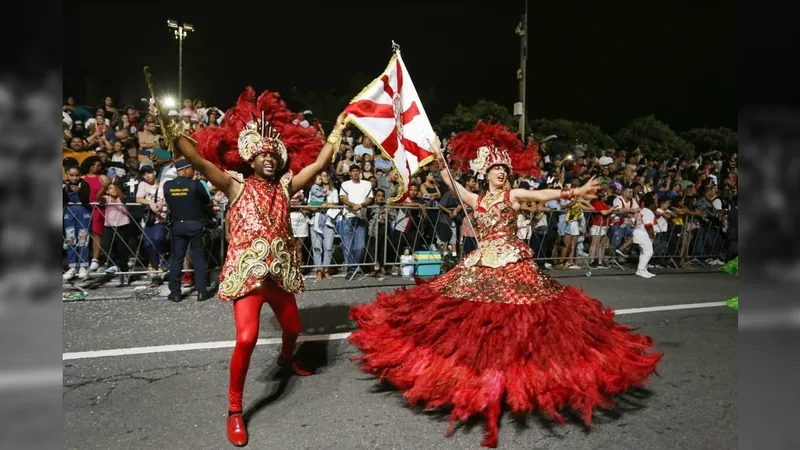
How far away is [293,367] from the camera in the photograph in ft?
15.3

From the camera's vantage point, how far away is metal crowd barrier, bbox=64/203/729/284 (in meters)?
8.39

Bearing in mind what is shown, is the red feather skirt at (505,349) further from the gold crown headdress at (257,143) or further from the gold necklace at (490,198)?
the gold crown headdress at (257,143)

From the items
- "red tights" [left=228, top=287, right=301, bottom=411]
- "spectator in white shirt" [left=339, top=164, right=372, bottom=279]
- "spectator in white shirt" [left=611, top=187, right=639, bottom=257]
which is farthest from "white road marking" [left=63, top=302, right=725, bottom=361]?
"spectator in white shirt" [left=611, top=187, right=639, bottom=257]

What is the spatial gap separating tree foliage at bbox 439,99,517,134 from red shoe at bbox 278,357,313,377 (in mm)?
19265

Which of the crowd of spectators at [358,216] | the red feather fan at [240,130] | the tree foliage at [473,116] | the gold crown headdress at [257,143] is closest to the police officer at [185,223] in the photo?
the crowd of spectators at [358,216]

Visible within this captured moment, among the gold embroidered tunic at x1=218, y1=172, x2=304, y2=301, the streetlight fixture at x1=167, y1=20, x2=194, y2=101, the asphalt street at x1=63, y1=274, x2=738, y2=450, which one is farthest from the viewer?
the streetlight fixture at x1=167, y1=20, x2=194, y2=101

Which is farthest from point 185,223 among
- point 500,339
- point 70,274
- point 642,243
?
point 642,243

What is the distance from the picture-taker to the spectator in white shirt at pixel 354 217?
9.20 metres

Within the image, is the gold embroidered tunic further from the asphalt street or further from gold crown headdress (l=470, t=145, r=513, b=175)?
gold crown headdress (l=470, t=145, r=513, b=175)

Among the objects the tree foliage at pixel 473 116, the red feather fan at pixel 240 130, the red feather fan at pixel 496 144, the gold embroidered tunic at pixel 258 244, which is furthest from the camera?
the tree foliage at pixel 473 116

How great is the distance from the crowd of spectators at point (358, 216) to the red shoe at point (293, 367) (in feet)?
9.41
